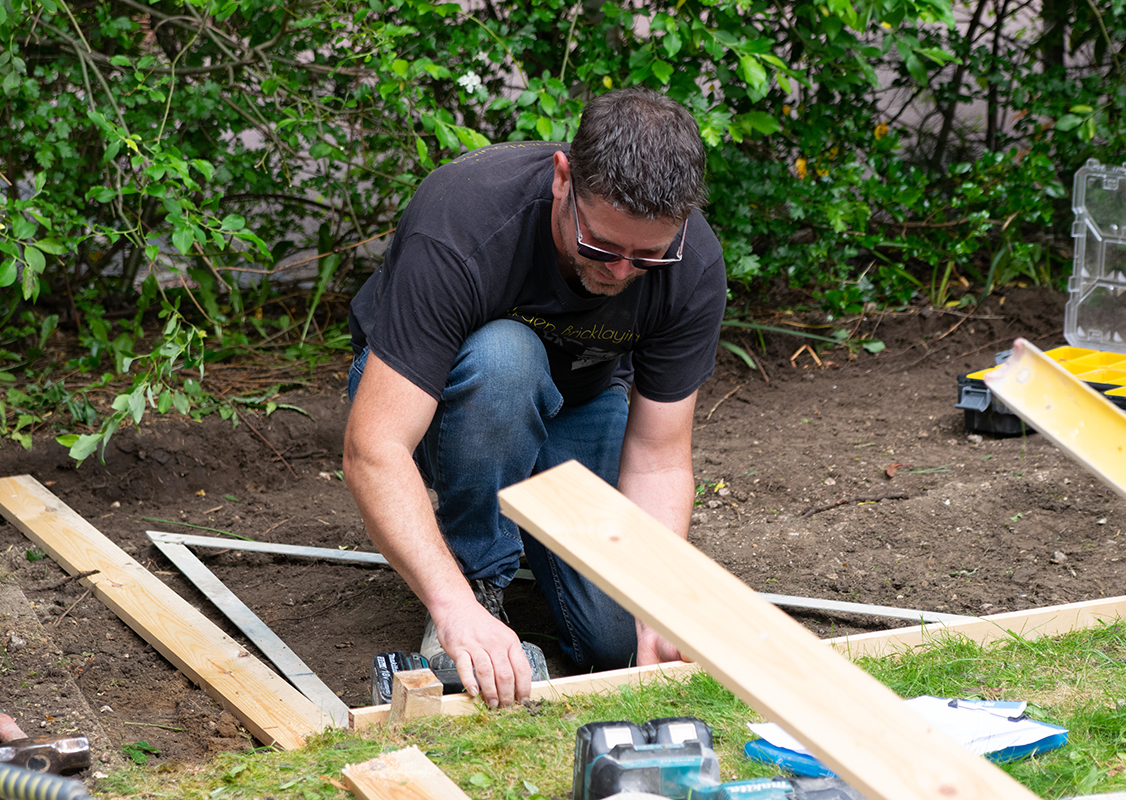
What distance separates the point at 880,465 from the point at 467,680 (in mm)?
2140

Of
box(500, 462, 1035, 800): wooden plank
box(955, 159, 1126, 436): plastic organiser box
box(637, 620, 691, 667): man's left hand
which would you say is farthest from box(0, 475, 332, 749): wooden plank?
box(955, 159, 1126, 436): plastic organiser box

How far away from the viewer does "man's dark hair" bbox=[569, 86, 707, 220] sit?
5.91ft

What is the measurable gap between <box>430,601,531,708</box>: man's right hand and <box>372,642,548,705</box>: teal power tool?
15 cm

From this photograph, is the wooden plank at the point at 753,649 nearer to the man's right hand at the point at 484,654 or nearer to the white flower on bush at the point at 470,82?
the man's right hand at the point at 484,654

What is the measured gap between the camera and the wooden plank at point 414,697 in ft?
5.64

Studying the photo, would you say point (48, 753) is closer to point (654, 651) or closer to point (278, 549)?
point (654, 651)

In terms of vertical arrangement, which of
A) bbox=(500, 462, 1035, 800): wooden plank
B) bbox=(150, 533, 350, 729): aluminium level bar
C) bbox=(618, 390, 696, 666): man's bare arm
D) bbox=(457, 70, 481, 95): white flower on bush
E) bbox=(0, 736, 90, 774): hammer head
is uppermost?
bbox=(457, 70, 481, 95): white flower on bush

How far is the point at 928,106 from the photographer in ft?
17.4

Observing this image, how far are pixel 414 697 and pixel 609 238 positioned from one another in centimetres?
92

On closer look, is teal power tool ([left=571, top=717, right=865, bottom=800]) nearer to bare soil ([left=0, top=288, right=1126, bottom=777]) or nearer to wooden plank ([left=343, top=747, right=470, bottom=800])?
wooden plank ([left=343, top=747, right=470, bottom=800])

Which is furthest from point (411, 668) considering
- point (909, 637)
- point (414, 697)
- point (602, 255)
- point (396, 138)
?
point (396, 138)

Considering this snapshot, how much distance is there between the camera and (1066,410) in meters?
1.23

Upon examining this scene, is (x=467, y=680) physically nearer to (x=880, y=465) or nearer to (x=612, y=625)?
(x=612, y=625)

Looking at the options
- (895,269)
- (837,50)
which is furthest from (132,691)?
(895,269)
